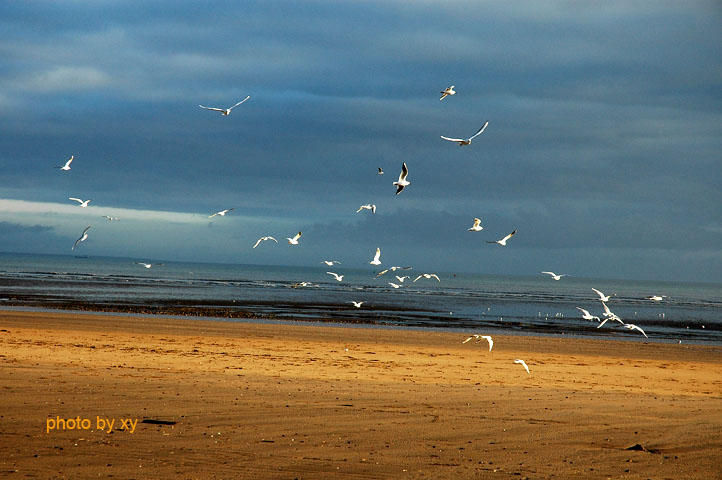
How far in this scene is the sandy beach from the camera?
30.2ft

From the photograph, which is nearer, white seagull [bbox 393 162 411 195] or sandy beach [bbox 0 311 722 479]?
sandy beach [bbox 0 311 722 479]

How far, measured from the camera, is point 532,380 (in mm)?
18516

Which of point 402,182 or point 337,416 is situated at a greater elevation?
point 402,182

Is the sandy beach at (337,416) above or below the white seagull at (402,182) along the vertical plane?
below

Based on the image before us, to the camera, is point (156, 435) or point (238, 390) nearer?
point (156, 435)

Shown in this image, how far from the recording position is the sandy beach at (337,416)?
922cm

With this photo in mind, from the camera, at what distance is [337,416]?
1202cm

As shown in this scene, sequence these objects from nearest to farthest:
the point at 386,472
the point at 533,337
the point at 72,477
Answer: the point at 72,477 → the point at 386,472 → the point at 533,337

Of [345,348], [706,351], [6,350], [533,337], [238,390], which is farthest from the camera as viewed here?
[533,337]

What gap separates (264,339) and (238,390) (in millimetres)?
14645

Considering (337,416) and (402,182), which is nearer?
(337,416)

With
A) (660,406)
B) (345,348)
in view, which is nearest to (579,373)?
(660,406)

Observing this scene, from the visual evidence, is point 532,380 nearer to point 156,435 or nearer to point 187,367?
point 187,367

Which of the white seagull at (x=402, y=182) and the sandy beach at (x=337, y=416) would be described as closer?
the sandy beach at (x=337, y=416)
